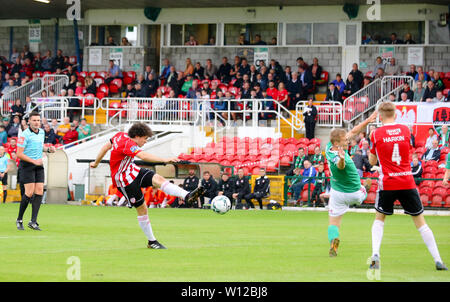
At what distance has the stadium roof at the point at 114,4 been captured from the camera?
34562 millimetres

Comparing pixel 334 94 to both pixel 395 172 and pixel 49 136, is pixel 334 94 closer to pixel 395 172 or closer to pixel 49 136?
pixel 49 136

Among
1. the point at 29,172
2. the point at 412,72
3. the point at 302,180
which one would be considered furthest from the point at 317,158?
the point at 29,172

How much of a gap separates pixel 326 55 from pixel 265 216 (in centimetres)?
1480

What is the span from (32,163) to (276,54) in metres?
22.0

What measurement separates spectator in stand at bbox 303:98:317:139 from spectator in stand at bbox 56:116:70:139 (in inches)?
366

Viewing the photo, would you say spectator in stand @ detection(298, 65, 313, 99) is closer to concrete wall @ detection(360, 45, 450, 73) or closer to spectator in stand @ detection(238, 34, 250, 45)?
concrete wall @ detection(360, 45, 450, 73)

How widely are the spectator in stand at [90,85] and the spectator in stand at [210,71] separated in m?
4.74

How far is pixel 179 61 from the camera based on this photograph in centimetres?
3741

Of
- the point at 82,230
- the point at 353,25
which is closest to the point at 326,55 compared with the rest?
the point at 353,25

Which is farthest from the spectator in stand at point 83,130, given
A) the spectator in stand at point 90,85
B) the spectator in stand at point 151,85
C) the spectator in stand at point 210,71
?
the spectator in stand at point 210,71

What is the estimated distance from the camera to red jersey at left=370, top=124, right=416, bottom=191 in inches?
385

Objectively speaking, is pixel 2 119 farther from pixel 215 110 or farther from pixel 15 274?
pixel 15 274

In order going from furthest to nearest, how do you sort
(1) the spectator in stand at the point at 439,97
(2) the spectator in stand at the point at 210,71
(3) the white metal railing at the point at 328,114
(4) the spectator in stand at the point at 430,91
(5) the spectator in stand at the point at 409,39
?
(2) the spectator in stand at the point at 210,71 < (5) the spectator in stand at the point at 409,39 < (3) the white metal railing at the point at 328,114 < (4) the spectator in stand at the point at 430,91 < (1) the spectator in stand at the point at 439,97

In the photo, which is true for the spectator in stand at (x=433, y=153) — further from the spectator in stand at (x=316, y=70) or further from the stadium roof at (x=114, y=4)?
the stadium roof at (x=114, y=4)
